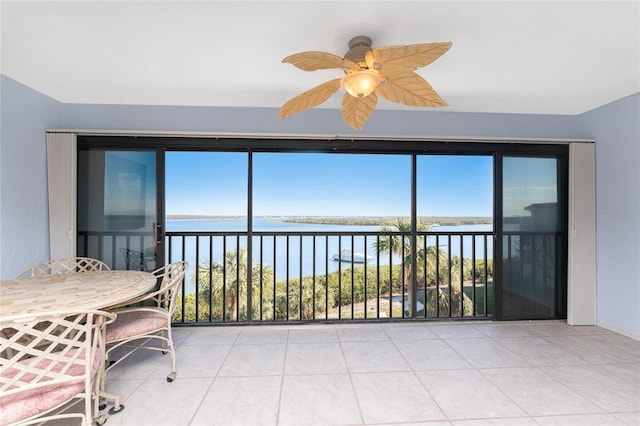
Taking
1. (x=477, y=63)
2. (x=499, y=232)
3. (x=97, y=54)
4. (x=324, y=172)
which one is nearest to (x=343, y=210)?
(x=324, y=172)

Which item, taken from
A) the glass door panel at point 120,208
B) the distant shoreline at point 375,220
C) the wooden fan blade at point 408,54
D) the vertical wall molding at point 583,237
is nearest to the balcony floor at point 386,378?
the vertical wall molding at point 583,237

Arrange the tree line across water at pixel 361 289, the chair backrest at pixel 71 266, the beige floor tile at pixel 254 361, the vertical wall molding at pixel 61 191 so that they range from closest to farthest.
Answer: the beige floor tile at pixel 254 361 → the chair backrest at pixel 71 266 → the vertical wall molding at pixel 61 191 → the tree line across water at pixel 361 289

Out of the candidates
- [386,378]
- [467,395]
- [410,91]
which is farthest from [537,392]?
[410,91]

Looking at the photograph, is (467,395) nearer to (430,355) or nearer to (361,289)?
(430,355)

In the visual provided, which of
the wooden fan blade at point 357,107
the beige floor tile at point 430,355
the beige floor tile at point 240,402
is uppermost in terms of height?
the wooden fan blade at point 357,107

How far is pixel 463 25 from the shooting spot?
1.64 m

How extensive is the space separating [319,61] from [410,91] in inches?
24.3

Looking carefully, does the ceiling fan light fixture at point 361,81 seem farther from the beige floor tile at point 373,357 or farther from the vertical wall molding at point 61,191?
the vertical wall molding at point 61,191

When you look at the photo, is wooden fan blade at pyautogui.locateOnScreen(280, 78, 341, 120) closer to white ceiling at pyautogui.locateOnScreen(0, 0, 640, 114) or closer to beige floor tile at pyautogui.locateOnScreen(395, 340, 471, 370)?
white ceiling at pyautogui.locateOnScreen(0, 0, 640, 114)

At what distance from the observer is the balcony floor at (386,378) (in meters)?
1.56

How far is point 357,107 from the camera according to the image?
5.87 feet

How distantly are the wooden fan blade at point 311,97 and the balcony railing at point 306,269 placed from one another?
4.99ft

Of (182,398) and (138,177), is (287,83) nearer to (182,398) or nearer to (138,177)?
(138,177)

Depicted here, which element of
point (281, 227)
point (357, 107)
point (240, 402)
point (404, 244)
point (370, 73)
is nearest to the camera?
point (370, 73)
